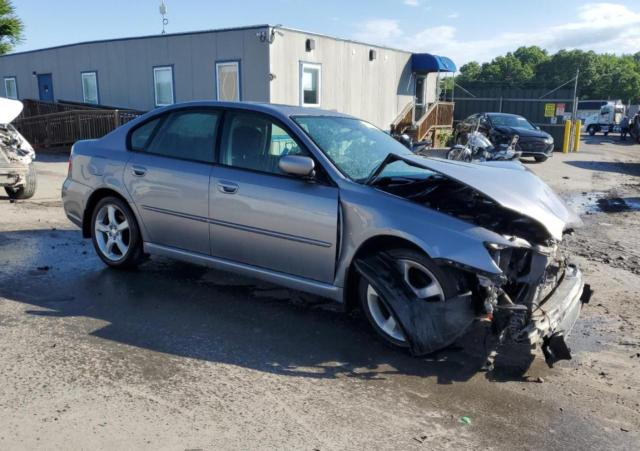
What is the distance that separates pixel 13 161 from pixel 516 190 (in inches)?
316

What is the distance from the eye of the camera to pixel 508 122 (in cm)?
1922

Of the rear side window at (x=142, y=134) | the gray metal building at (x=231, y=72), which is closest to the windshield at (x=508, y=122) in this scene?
the gray metal building at (x=231, y=72)

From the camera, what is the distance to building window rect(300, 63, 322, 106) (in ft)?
53.3

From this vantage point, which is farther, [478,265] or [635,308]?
[635,308]

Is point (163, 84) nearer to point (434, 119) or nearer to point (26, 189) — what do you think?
point (26, 189)

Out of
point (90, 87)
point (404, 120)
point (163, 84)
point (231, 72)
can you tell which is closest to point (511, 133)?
point (404, 120)

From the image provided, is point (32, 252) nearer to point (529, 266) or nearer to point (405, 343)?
point (405, 343)

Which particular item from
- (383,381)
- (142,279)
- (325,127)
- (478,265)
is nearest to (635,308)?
(478,265)

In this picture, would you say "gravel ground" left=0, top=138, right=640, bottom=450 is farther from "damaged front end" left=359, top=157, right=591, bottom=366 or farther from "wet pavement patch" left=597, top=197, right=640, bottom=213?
"wet pavement patch" left=597, top=197, right=640, bottom=213

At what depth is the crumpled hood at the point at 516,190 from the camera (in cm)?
364

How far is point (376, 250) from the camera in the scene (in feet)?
13.1

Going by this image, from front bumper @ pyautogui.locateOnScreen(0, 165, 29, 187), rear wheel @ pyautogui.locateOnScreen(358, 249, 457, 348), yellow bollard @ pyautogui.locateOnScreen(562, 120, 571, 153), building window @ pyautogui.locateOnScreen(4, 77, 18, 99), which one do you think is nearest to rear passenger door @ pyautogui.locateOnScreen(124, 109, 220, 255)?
rear wheel @ pyautogui.locateOnScreen(358, 249, 457, 348)

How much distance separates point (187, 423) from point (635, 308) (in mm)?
4120

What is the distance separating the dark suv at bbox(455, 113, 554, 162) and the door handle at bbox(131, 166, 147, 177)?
13.7 metres
